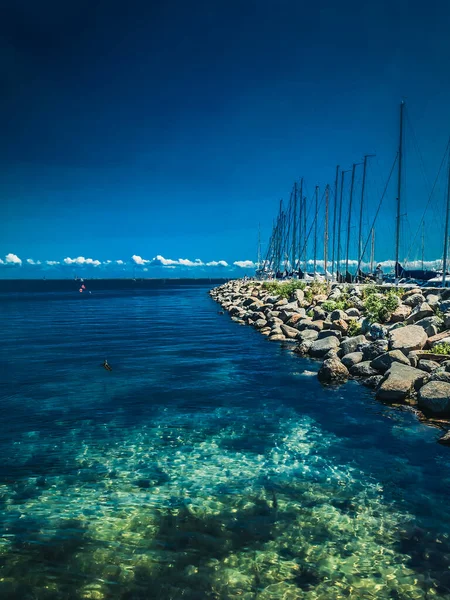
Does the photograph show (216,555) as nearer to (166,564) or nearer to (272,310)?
(166,564)

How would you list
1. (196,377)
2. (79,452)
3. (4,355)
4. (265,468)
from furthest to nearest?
(4,355), (196,377), (79,452), (265,468)

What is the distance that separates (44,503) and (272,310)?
94.8 ft

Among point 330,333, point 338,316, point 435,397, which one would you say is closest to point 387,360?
point 435,397

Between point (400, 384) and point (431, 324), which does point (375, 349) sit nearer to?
point (431, 324)

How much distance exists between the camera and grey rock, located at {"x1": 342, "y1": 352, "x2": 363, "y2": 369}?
16.8 metres

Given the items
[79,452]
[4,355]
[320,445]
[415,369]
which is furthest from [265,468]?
[4,355]

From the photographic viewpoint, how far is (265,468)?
8938 mm

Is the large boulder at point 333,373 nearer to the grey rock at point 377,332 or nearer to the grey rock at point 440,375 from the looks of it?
the grey rock at point 377,332

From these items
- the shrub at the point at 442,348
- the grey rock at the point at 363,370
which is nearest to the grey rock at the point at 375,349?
the grey rock at the point at 363,370

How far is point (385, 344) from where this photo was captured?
644 inches

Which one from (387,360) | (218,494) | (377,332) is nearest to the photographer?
(218,494)

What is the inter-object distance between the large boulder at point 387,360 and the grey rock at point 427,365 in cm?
42

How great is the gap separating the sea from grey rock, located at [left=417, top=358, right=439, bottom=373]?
216 centimetres

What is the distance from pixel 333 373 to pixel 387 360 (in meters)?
2.03
